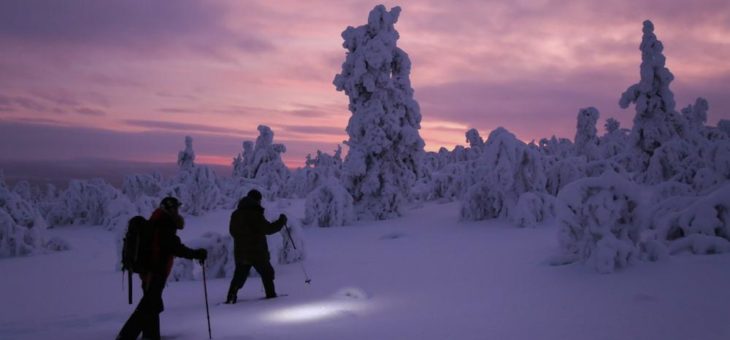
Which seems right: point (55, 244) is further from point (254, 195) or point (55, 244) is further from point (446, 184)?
point (446, 184)

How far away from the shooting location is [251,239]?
818 centimetres

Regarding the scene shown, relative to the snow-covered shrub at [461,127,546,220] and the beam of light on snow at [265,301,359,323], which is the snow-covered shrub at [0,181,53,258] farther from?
the snow-covered shrub at [461,127,546,220]

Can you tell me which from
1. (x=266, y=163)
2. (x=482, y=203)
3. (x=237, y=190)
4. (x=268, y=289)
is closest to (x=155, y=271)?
(x=268, y=289)

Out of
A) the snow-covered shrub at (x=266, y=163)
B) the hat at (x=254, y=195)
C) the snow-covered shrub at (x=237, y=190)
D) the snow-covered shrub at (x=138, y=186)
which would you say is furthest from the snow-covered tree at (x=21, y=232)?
the snow-covered shrub at (x=266, y=163)

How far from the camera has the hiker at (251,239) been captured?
8.11m

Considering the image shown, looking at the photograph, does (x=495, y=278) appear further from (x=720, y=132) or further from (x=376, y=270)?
(x=720, y=132)

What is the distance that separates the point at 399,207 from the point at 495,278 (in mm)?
17008

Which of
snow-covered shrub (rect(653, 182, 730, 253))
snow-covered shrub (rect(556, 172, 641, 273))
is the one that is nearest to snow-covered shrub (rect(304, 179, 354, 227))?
snow-covered shrub (rect(653, 182, 730, 253))

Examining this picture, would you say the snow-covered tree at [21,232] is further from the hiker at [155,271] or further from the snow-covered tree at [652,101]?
the snow-covered tree at [652,101]

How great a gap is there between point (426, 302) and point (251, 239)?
3057mm

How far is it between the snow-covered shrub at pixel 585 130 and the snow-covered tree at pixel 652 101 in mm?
8955

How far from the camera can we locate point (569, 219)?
855 cm

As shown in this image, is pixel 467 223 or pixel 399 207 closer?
pixel 467 223

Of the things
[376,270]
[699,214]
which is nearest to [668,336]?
[699,214]
